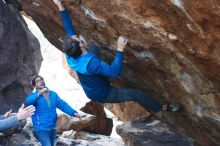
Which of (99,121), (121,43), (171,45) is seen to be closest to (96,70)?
(121,43)

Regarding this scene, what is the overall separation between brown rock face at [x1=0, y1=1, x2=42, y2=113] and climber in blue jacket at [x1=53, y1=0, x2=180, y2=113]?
13.7 ft

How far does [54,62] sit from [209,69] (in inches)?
1053

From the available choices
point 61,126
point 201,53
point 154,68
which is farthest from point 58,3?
point 61,126

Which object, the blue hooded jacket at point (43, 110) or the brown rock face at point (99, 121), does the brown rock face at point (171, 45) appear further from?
the brown rock face at point (99, 121)

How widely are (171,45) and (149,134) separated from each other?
4.16 metres

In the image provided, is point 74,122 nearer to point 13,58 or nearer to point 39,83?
point 13,58

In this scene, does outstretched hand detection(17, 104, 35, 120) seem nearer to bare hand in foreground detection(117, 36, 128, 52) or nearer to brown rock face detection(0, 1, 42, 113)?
bare hand in foreground detection(117, 36, 128, 52)

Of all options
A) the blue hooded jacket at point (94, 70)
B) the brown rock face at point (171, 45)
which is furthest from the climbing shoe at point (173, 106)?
the blue hooded jacket at point (94, 70)

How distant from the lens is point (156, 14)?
6277mm

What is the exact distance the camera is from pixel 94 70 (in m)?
6.92

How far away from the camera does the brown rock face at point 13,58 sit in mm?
11406

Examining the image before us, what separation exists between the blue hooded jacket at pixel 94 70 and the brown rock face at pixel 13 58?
4.24 m

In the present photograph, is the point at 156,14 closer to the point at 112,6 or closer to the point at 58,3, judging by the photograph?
the point at 112,6

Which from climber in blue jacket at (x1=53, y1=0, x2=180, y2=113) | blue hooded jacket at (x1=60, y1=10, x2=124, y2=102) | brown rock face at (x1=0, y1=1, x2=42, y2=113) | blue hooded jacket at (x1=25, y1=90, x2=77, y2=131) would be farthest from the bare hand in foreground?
brown rock face at (x1=0, y1=1, x2=42, y2=113)
